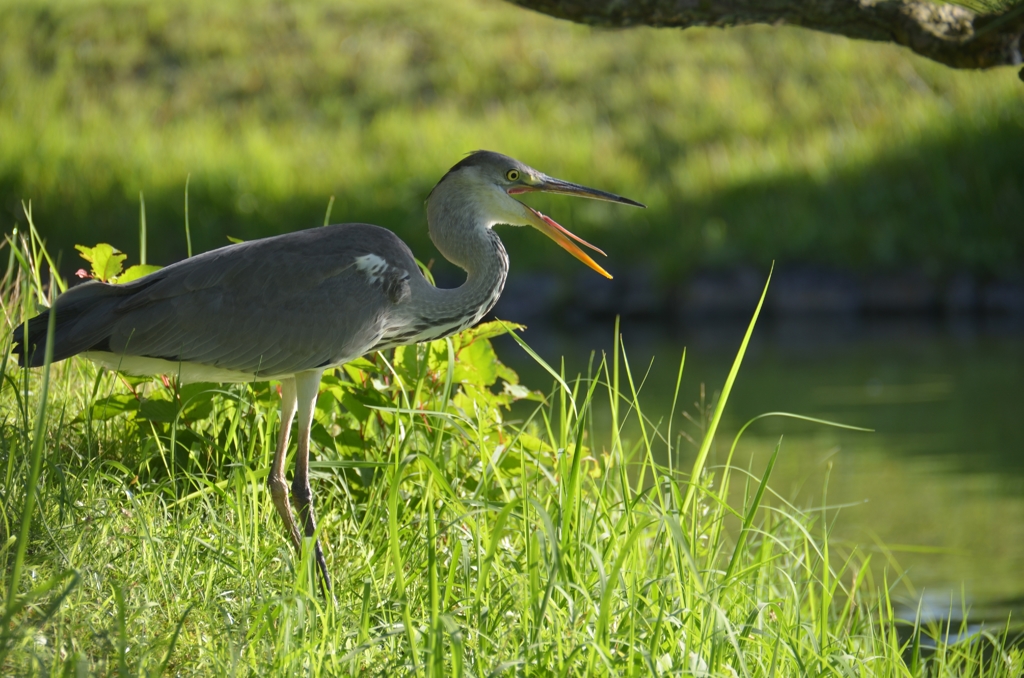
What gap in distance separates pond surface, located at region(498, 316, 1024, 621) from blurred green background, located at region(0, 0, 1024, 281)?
1.23 m

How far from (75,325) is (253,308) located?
496 mm

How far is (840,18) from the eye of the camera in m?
3.50

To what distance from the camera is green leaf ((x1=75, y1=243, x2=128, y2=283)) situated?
3.47m

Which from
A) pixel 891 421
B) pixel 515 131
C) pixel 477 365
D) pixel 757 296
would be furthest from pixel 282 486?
pixel 515 131

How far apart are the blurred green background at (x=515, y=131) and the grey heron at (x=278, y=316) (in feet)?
29.0

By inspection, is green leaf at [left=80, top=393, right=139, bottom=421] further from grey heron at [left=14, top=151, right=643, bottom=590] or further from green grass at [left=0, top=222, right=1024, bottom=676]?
grey heron at [left=14, top=151, right=643, bottom=590]

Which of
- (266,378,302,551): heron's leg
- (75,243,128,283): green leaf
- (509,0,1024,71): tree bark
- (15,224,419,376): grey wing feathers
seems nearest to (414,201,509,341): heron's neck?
(15,224,419,376): grey wing feathers

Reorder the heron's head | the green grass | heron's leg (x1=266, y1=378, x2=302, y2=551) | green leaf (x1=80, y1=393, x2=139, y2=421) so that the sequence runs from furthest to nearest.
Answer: the heron's head → green leaf (x1=80, y1=393, x2=139, y2=421) → heron's leg (x1=266, y1=378, x2=302, y2=551) → the green grass

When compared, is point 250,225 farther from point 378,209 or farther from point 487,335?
point 487,335

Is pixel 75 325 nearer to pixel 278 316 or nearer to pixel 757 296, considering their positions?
pixel 278 316

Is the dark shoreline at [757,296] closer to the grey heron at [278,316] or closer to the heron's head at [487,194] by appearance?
the heron's head at [487,194]

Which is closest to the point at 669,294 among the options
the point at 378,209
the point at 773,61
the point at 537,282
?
the point at 537,282

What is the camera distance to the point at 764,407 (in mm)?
7773

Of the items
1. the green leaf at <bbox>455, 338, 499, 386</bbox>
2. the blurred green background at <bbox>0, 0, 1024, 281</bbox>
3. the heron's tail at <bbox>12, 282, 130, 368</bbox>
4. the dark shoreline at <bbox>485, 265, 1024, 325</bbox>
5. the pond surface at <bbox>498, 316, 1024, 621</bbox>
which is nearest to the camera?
the heron's tail at <bbox>12, 282, 130, 368</bbox>
